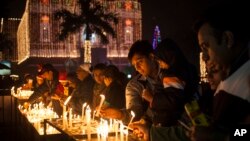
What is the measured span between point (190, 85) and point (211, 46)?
157 cm

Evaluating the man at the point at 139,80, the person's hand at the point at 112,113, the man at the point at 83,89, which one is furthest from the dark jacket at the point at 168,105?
the man at the point at 83,89

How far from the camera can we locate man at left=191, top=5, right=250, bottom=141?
1.87 meters

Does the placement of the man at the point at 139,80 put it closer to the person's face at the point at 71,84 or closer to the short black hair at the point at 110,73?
the short black hair at the point at 110,73

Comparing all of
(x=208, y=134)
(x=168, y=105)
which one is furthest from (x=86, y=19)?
(x=208, y=134)

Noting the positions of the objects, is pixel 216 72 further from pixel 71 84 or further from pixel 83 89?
pixel 71 84

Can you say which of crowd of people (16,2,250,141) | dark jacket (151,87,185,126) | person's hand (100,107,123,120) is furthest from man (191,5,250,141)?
person's hand (100,107,123,120)

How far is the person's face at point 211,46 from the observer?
2029 mm

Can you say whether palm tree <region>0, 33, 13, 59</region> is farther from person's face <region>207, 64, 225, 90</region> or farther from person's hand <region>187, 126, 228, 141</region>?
person's hand <region>187, 126, 228, 141</region>

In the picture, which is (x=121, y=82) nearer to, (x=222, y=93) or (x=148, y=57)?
(x=148, y=57)

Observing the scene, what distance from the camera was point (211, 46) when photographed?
2074 mm

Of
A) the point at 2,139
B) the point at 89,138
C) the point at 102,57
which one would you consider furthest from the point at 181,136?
the point at 102,57

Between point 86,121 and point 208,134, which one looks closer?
point 208,134

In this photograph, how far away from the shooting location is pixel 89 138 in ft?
13.8

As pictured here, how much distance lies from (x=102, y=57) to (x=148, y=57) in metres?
21.7
